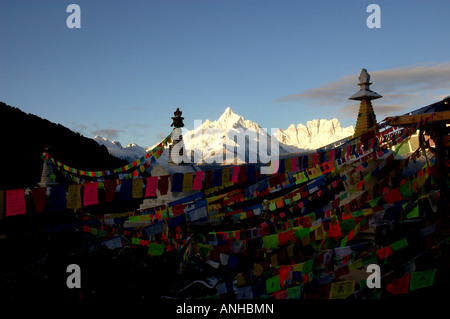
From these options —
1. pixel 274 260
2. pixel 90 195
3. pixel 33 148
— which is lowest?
pixel 274 260

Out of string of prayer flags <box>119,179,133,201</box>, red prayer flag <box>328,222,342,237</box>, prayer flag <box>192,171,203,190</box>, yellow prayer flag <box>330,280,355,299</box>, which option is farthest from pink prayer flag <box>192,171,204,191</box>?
yellow prayer flag <box>330,280,355,299</box>

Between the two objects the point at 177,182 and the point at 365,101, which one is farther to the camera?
the point at 365,101

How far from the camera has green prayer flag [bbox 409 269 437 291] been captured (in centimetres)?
707

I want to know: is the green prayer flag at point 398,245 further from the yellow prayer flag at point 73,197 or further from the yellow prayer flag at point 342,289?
the yellow prayer flag at point 73,197

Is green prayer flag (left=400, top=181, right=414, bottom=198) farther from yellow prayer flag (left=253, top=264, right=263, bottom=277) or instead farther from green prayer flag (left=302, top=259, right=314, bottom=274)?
→ yellow prayer flag (left=253, top=264, right=263, bottom=277)

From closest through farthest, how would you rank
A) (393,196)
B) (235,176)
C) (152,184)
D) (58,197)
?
(58,197) → (393,196) → (152,184) → (235,176)

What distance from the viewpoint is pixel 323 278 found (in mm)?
7855

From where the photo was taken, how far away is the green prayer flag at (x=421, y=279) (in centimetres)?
707

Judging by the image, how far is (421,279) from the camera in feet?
23.4

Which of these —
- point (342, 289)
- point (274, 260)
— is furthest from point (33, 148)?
point (342, 289)

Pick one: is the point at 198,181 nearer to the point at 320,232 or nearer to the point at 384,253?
the point at 320,232

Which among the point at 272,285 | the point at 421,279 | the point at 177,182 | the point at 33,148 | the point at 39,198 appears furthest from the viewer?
the point at 33,148

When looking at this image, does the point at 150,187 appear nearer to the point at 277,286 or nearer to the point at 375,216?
the point at 277,286
